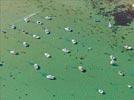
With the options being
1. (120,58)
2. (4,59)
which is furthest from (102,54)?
(4,59)

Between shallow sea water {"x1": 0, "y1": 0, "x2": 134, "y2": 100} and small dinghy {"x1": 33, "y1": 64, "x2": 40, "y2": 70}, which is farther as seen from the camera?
small dinghy {"x1": 33, "y1": 64, "x2": 40, "y2": 70}

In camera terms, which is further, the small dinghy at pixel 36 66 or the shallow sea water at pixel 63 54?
the small dinghy at pixel 36 66

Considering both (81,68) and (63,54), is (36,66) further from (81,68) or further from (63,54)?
(81,68)

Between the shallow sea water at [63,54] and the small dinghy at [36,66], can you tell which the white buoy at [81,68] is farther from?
the small dinghy at [36,66]

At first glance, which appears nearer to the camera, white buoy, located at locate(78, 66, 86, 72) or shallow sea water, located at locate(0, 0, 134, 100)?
shallow sea water, located at locate(0, 0, 134, 100)

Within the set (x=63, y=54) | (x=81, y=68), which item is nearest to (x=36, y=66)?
(x=63, y=54)

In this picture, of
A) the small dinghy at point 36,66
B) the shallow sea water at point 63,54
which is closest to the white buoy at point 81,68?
the shallow sea water at point 63,54

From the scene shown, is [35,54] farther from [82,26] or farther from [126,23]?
[126,23]

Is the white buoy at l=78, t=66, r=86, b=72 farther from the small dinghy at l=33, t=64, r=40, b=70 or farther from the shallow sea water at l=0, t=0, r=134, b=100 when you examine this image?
the small dinghy at l=33, t=64, r=40, b=70

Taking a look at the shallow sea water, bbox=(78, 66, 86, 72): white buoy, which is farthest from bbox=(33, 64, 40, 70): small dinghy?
bbox=(78, 66, 86, 72): white buoy
